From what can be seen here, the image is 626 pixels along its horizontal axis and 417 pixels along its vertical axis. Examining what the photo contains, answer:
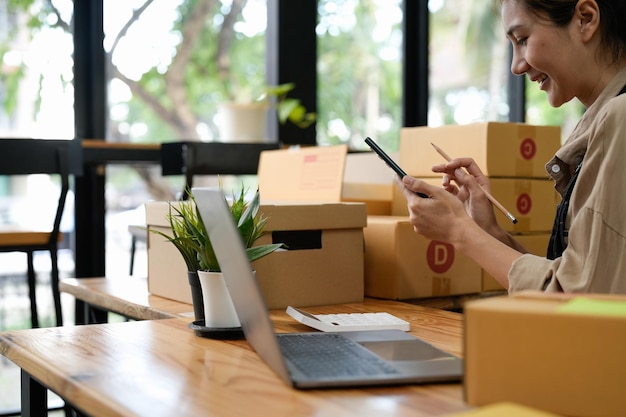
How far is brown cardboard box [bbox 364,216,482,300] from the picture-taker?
1.79 metres

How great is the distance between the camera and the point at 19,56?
3734 millimetres

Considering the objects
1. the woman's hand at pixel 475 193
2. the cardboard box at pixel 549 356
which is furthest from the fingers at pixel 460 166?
the cardboard box at pixel 549 356

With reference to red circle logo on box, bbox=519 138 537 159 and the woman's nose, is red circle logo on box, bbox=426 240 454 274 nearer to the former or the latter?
red circle logo on box, bbox=519 138 537 159

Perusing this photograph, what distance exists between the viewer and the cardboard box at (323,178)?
6.75ft

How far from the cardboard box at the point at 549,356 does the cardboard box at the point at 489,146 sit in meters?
1.23

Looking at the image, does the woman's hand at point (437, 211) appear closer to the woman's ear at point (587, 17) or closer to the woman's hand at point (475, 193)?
the woman's hand at point (475, 193)

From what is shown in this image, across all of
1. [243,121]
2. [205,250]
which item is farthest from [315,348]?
[243,121]

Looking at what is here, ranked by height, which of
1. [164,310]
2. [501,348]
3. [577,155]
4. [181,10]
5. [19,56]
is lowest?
[164,310]

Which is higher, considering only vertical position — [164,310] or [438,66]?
[438,66]

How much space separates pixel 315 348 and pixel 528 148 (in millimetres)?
1213

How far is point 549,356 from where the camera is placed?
79cm

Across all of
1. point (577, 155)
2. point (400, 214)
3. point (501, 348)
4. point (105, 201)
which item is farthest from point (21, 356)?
point (105, 201)

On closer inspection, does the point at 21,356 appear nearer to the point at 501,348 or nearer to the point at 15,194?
the point at 501,348

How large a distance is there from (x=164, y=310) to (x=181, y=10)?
2.84 m
